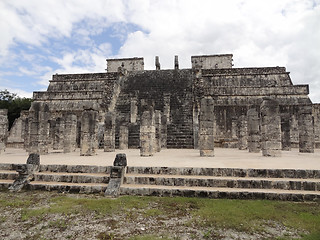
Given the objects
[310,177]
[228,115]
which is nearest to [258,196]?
[310,177]

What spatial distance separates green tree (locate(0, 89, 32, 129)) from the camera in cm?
3158

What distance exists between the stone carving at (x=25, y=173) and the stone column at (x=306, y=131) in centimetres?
1445

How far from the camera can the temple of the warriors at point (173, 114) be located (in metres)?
11.4

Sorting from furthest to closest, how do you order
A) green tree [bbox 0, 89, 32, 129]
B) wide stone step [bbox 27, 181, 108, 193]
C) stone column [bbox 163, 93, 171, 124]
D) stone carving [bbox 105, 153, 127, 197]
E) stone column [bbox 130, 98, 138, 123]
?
green tree [bbox 0, 89, 32, 129] → stone column [bbox 130, 98, 138, 123] → stone column [bbox 163, 93, 171, 124] → wide stone step [bbox 27, 181, 108, 193] → stone carving [bbox 105, 153, 127, 197]

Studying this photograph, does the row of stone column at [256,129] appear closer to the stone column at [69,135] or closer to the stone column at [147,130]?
the stone column at [147,130]

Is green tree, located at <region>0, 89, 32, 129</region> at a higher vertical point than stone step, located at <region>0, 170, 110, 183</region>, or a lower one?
higher

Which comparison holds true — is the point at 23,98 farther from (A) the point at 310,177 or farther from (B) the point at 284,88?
(A) the point at 310,177

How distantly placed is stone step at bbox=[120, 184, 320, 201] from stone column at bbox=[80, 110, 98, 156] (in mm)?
6865

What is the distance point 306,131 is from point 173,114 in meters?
9.84

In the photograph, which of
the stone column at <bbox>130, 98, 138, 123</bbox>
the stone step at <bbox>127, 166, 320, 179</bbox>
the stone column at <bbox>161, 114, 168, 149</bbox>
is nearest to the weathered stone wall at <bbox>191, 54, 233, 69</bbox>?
the stone column at <bbox>130, 98, 138, 123</bbox>

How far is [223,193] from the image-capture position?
5.07 metres

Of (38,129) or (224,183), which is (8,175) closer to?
(38,129)

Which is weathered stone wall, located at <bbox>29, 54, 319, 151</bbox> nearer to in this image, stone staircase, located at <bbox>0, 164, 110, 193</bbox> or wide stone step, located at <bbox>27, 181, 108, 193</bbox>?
stone staircase, located at <bbox>0, 164, 110, 193</bbox>

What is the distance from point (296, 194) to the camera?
4902 mm
